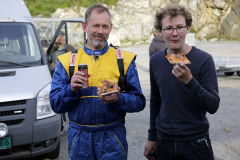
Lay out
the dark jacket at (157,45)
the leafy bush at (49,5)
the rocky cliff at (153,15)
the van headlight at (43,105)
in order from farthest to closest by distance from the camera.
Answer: the rocky cliff at (153,15)
the leafy bush at (49,5)
the dark jacket at (157,45)
the van headlight at (43,105)

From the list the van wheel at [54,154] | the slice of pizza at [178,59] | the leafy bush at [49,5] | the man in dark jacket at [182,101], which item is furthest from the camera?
the leafy bush at [49,5]

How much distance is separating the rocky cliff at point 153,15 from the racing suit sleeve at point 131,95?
125ft

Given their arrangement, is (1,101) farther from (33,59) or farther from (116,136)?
(116,136)

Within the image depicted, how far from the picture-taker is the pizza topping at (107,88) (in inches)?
89.8

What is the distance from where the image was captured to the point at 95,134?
99.0 inches

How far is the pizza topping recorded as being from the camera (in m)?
2.28

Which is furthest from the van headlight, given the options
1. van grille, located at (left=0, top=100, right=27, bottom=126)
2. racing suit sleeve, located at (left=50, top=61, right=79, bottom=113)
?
racing suit sleeve, located at (left=50, top=61, right=79, bottom=113)

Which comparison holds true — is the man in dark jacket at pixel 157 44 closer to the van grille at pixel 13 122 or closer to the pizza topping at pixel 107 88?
the van grille at pixel 13 122

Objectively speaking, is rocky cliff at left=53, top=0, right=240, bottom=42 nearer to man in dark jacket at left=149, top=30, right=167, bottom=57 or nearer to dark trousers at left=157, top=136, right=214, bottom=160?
man in dark jacket at left=149, top=30, right=167, bottom=57

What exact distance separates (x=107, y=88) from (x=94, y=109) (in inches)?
11.6

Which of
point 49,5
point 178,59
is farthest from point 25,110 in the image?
point 49,5

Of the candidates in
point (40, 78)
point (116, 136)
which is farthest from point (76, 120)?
point (40, 78)

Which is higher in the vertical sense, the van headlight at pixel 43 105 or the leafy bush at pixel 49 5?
the leafy bush at pixel 49 5

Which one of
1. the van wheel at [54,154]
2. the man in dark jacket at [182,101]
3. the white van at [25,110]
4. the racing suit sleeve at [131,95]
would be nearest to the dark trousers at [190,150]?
the man in dark jacket at [182,101]
